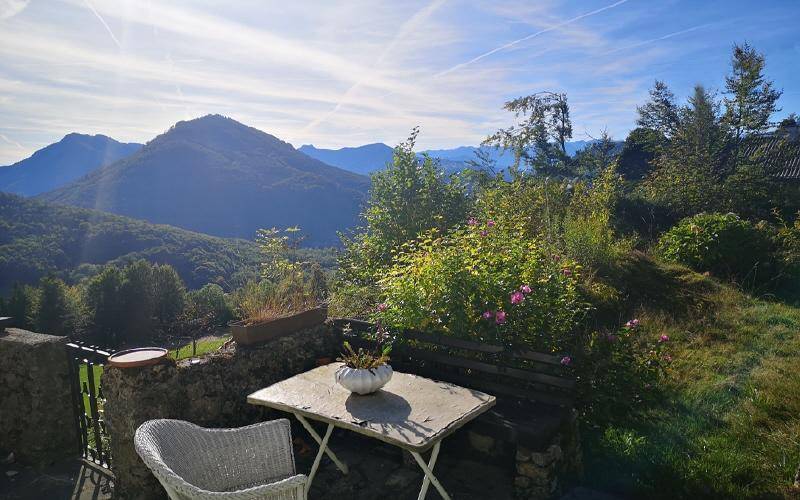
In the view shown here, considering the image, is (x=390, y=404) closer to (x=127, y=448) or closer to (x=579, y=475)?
(x=579, y=475)

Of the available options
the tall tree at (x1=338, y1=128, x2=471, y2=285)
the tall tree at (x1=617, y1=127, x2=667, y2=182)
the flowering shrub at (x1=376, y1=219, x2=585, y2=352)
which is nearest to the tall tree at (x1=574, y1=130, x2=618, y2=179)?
the tall tree at (x1=617, y1=127, x2=667, y2=182)

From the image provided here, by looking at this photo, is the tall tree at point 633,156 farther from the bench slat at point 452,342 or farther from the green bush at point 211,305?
the bench slat at point 452,342

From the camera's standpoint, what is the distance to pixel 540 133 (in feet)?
63.6

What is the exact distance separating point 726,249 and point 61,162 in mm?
182785

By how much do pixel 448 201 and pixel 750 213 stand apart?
663cm

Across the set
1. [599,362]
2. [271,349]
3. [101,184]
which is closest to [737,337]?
[599,362]

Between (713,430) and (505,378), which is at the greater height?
(505,378)

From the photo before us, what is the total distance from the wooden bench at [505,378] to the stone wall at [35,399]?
269cm

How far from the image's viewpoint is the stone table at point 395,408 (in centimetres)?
251

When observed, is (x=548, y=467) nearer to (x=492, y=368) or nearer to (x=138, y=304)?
(x=492, y=368)

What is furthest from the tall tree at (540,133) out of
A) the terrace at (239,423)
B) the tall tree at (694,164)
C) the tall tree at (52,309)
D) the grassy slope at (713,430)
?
the tall tree at (52,309)

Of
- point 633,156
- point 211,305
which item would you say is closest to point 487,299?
point 211,305

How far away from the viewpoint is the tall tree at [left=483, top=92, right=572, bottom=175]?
17.2 metres

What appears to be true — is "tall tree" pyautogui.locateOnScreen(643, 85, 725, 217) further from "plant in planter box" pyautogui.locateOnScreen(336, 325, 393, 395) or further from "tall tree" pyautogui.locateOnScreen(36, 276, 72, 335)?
"tall tree" pyautogui.locateOnScreen(36, 276, 72, 335)
